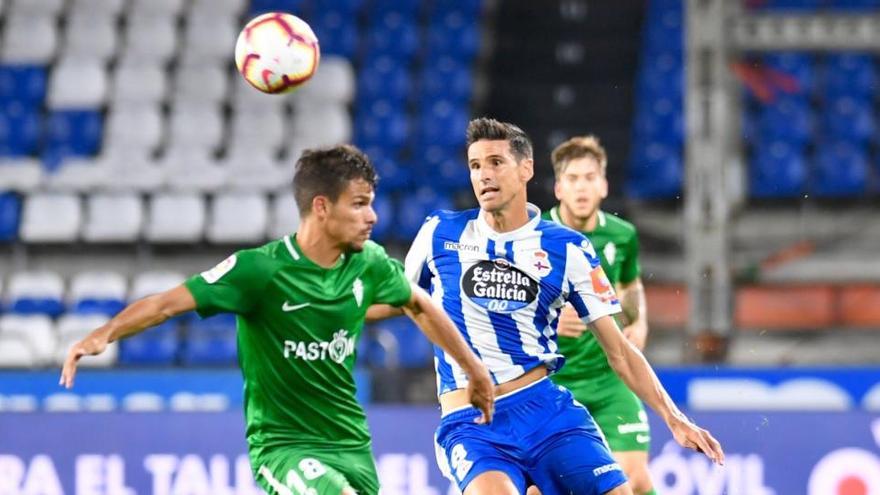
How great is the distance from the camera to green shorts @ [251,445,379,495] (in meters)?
5.39

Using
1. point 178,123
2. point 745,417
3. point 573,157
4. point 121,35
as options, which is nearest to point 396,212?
point 178,123

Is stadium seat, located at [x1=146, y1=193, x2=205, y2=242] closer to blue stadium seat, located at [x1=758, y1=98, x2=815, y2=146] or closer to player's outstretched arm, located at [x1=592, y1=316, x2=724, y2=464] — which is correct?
blue stadium seat, located at [x1=758, y1=98, x2=815, y2=146]

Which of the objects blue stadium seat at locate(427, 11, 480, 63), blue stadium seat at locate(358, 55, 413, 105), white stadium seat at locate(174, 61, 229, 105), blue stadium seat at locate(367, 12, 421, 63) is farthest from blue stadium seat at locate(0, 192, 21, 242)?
blue stadium seat at locate(427, 11, 480, 63)

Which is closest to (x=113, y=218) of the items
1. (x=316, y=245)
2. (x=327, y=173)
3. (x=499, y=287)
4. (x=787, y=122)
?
(x=787, y=122)

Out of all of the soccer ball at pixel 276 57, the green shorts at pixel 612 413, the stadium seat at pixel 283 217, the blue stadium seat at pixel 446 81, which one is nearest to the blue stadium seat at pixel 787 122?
the blue stadium seat at pixel 446 81

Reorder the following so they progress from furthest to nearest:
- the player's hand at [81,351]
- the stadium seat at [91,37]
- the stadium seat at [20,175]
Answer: the stadium seat at [91,37], the stadium seat at [20,175], the player's hand at [81,351]

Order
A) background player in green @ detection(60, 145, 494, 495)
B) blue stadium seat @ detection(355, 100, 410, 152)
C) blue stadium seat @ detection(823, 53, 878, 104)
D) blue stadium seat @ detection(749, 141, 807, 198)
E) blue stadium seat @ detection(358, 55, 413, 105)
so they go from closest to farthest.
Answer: background player in green @ detection(60, 145, 494, 495) → blue stadium seat @ detection(749, 141, 807, 198) → blue stadium seat @ detection(355, 100, 410, 152) → blue stadium seat @ detection(358, 55, 413, 105) → blue stadium seat @ detection(823, 53, 878, 104)

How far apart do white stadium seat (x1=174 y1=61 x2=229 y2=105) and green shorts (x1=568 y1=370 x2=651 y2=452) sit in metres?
10.8

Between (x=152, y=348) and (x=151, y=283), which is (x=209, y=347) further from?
(x=151, y=283)

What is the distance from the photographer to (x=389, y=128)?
17375 millimetres

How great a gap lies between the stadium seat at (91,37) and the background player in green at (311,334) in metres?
13.1

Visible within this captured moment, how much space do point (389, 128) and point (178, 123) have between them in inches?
93.6

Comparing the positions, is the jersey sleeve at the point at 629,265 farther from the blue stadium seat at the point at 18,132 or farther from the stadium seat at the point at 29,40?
the stadium seat at the point at 29,40

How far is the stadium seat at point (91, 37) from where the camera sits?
59.7 ft
